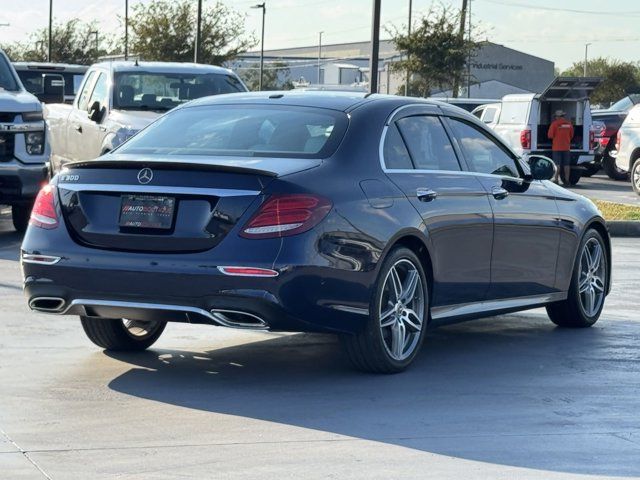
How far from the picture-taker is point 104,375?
26.1 feet

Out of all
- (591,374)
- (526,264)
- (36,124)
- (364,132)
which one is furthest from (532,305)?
(36,124)

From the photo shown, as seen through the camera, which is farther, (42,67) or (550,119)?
(550,119)

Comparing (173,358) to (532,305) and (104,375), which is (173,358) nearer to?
(104,375)

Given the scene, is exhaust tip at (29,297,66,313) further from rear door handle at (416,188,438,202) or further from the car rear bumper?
rear door handle at (416,188,438,202)

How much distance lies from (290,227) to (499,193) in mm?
2218

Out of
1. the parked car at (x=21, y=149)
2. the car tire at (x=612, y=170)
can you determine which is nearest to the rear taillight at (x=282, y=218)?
the parked car at (x=21, y=149)

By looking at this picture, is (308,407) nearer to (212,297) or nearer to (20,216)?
(212,297)

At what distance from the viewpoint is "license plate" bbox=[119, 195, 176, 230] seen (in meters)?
7.47

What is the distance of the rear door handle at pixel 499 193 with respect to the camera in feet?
29.9

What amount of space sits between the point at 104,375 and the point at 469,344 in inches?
103

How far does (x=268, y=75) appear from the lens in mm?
105688

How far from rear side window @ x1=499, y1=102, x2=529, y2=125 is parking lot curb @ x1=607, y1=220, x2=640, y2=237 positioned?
11791 mm

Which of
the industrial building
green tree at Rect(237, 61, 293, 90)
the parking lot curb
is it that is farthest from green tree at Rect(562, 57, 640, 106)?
the parking lot curb

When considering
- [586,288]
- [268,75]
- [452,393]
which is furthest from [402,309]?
[268,75]
